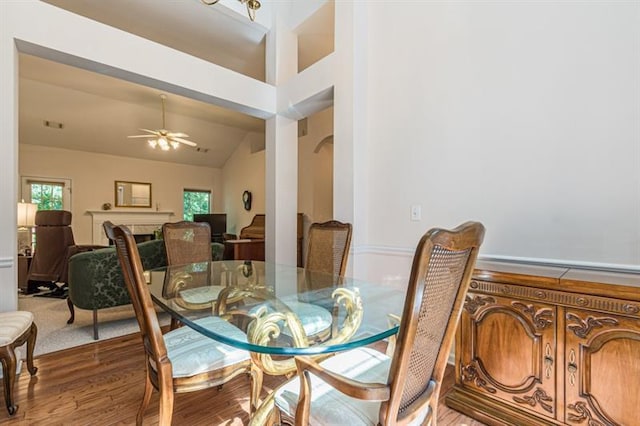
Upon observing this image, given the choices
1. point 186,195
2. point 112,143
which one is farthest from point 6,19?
point 186,195

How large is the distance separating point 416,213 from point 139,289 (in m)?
2.01

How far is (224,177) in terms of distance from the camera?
30.0 feet

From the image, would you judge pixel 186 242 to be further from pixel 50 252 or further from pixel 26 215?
pixel 26 215

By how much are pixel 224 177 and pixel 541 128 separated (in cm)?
844

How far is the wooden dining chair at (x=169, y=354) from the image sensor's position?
A: 123cm

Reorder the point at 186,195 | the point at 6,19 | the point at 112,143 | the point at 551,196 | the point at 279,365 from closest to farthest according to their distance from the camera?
1. the point at 279,365
2. the point at 551,196
3. the point at 6,19
4. the point at 112,143
5. the point at 186,195

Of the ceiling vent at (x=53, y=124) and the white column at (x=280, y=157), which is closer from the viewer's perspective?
the white column at (x=280, y=157)

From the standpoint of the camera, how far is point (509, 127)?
79.4 inches

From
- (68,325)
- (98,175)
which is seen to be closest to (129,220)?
(98,175)

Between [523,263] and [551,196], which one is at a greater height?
[551,196]

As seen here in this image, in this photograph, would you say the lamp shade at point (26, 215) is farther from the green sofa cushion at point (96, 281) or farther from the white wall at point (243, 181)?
the white wall at point (243, 181)

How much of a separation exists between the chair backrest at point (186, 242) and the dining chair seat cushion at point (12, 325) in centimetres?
101

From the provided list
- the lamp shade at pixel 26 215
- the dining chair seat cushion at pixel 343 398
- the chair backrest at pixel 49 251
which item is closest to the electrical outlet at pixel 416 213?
the dining chair seat cushion at pixel 343 398

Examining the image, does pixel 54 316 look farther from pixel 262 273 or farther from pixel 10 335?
pixel 262 273
